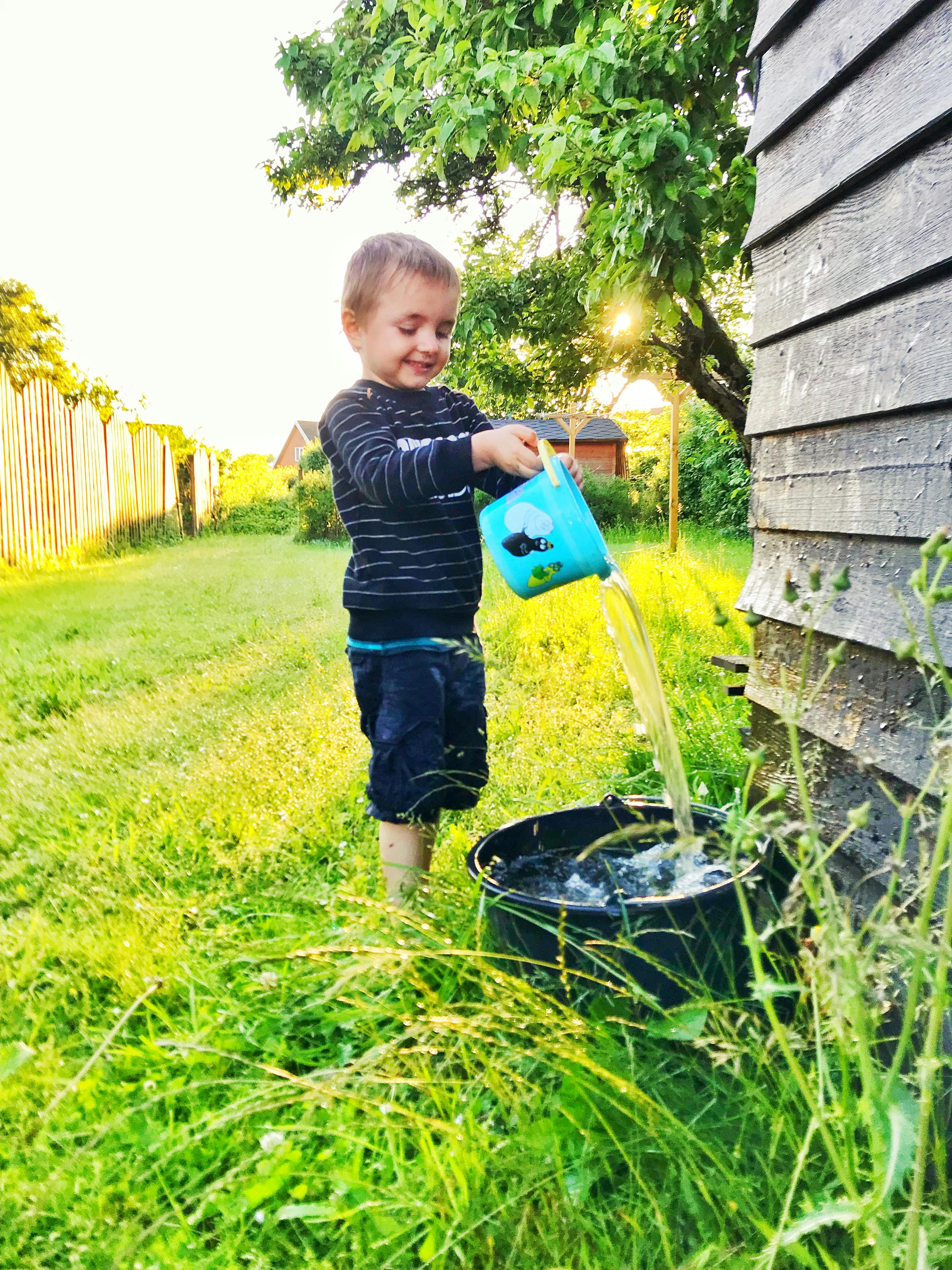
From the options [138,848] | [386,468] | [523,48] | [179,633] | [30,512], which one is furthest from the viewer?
[30,512]

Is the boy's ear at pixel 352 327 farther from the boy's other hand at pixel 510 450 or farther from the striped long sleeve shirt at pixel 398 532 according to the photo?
the boy's other hand at pixel 510 450

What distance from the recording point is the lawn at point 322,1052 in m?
1.18

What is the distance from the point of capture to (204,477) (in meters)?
17.2

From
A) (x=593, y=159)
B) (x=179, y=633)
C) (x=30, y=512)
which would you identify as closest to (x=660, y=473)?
(x=30, y=512)

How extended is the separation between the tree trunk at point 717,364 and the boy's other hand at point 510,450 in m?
3.97

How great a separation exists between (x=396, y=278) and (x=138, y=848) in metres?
1.73

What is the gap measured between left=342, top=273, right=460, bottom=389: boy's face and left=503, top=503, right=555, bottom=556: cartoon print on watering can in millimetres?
433

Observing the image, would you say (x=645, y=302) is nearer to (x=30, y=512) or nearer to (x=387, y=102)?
(x=387, y=102)

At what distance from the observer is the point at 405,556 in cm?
208

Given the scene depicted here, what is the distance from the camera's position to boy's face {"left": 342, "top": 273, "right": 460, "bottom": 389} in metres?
1.97

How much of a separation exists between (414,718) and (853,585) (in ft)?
3.14

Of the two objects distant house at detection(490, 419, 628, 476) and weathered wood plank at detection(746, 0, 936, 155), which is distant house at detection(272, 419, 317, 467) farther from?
weathered wood plank at detection(746, 0, 936, 155)

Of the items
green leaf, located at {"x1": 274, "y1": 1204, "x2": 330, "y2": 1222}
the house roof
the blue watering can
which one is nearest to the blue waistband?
the blue watering can

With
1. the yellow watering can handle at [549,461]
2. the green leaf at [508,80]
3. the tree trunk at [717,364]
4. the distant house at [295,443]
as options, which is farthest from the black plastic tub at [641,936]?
the distant house at [295,443]
